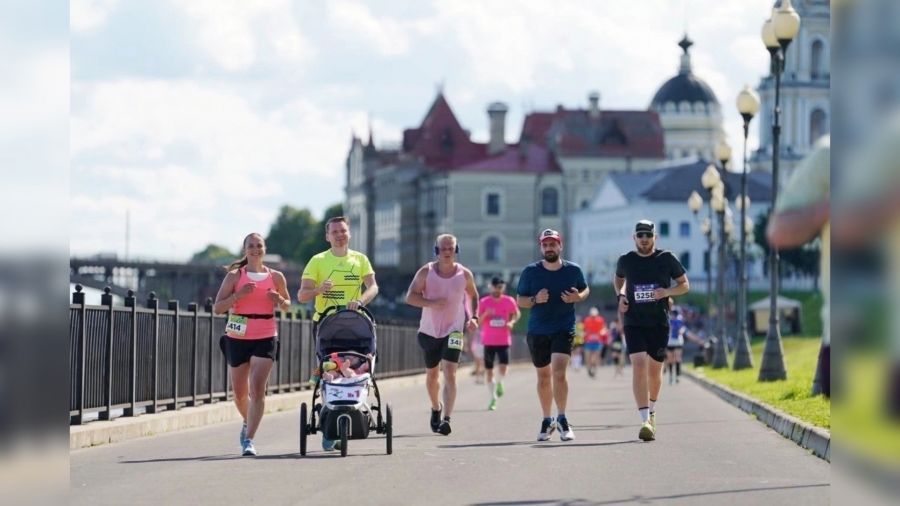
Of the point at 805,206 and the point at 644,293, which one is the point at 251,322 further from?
the point at 805,206

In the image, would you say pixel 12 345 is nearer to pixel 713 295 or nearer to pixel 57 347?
pixel 57 347

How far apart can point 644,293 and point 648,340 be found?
0.50 m

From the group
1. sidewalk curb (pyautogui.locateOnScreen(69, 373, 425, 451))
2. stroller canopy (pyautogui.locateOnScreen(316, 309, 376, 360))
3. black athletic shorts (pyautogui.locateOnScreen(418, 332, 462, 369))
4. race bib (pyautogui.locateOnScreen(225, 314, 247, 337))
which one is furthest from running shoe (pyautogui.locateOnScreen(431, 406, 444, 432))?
stroller canopy (pyautogui.locateOnScreen(316, 309, 376, 360))

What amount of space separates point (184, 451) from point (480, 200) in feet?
579

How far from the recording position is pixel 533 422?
21703 mm

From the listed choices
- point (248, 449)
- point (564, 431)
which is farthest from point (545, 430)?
point (248, 449)

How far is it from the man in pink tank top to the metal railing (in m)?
3.41

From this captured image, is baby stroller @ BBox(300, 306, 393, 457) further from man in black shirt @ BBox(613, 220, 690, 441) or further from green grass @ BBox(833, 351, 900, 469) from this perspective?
green grass @ BBox(833, 351, 900, 469)

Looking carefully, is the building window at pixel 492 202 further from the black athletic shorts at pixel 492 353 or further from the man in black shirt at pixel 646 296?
the man in black shirt at pixel 646 296

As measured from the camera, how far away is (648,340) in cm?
1677

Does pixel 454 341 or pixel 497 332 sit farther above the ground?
pixel 454 341

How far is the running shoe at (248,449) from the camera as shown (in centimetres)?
1493

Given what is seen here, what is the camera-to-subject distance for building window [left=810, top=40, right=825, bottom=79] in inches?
7254

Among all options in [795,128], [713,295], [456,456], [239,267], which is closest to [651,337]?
[456,456]
